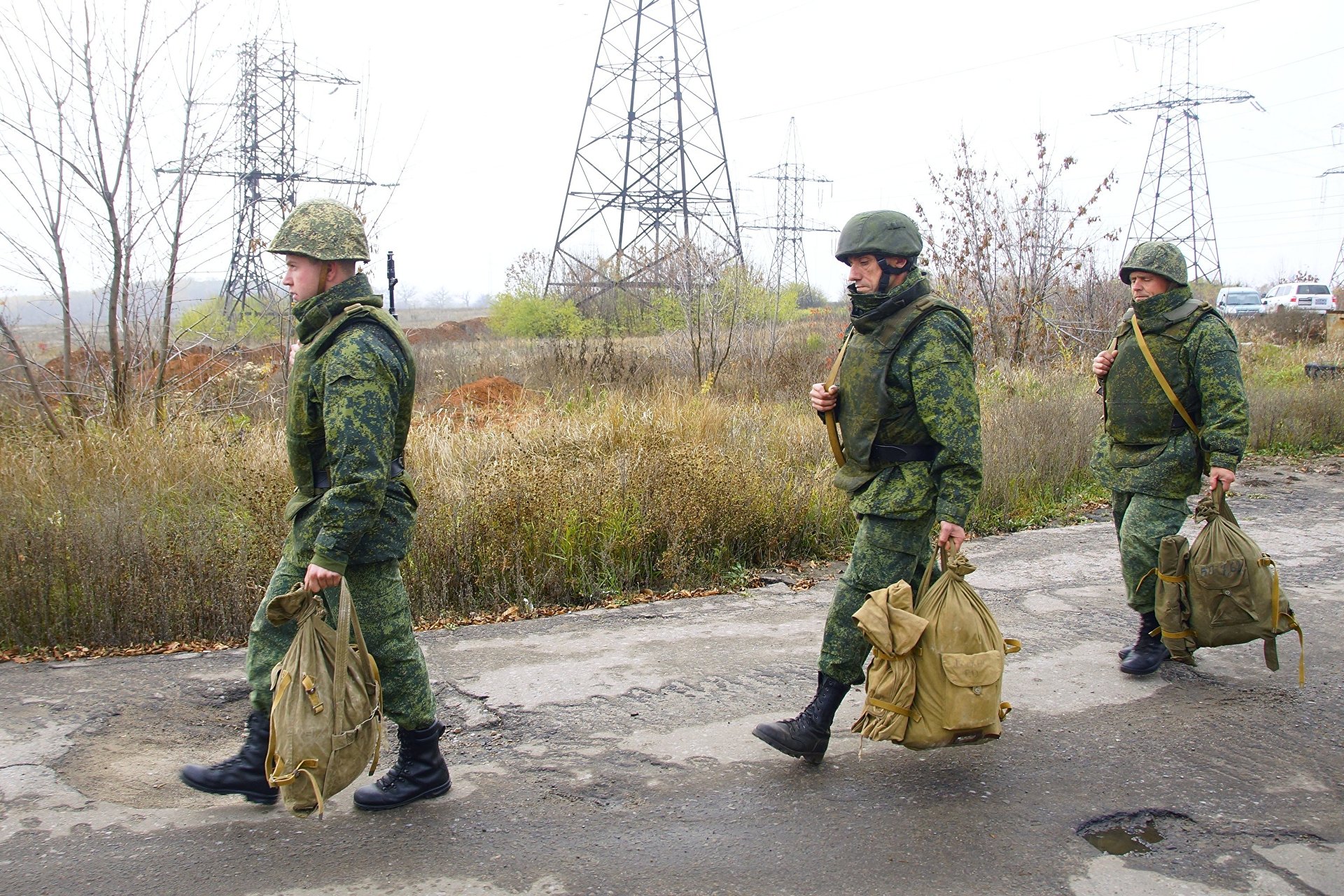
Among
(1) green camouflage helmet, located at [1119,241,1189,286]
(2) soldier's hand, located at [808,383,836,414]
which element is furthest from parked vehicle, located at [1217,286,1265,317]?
(2) soldier's hand, located at [808,383,836,414]

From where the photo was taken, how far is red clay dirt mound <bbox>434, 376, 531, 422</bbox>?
9633mm

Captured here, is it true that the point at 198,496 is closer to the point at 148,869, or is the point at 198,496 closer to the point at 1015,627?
the point at 148,869

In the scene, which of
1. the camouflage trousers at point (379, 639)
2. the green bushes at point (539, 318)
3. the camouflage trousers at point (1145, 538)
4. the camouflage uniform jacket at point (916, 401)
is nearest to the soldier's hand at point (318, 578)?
the camouflage trousers at point (379, 639)

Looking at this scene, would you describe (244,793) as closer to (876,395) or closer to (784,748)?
(784,748)

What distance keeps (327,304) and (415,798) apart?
164cm

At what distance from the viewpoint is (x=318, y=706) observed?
2.77 meters

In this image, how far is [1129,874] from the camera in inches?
109

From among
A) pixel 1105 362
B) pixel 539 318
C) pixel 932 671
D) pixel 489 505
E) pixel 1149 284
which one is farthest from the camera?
pixel 539 318

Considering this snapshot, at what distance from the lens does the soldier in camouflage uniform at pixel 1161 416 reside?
4117 mm

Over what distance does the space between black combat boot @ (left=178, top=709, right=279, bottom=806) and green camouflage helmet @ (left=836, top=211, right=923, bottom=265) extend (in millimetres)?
2517

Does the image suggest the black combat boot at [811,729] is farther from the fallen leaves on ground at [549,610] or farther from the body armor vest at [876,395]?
the fallen leaves on ground at [549,610]

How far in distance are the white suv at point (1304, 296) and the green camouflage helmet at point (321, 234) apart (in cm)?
3846

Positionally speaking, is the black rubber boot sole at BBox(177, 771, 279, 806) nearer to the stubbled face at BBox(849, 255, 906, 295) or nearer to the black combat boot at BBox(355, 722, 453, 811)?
the black combat boot at BBox(355, 722, 453, 811)

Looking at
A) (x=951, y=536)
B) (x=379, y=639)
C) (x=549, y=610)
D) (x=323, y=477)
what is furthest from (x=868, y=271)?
(x=549, y=610)
